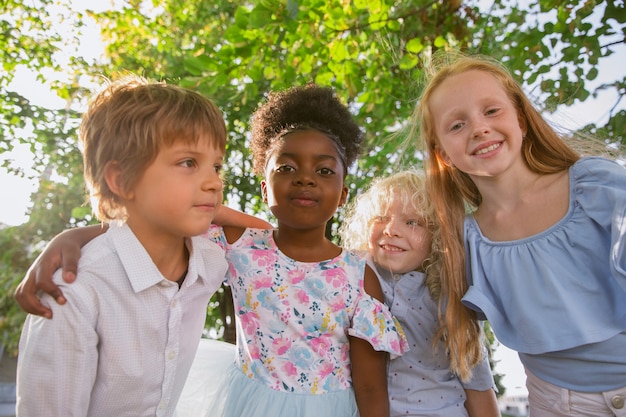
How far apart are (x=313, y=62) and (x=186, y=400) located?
2.48 meters

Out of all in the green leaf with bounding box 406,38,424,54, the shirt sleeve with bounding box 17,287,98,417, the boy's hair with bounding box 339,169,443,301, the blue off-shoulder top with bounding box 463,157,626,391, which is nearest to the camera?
the shirt sleeve with bounding box 17,287,98,417

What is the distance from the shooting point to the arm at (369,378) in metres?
1.89

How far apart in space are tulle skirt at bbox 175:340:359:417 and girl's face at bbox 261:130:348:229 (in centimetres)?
64

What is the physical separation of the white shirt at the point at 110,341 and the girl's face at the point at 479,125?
1.06 m

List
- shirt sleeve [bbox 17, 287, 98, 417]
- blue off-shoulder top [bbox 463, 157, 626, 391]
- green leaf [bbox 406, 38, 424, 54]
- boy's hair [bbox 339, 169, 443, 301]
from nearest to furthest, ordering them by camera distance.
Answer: shirt sleeve [bbox 17, 287, 98, 417]
blue off-shoulder top [bbox 463, 157, 626, 391]
boy's hair [bbox 339, 169, 443, 301]
green leaf [bbox 406, 38, 424, 54]

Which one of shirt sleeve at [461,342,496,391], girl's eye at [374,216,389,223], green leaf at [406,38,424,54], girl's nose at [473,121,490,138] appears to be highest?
green leaf at [406,38,424,54]

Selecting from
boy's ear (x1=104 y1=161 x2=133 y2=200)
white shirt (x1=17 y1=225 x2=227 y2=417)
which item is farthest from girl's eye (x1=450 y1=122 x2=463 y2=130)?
boy's ear (x1=104 y1=161 x2=133 y2=200)

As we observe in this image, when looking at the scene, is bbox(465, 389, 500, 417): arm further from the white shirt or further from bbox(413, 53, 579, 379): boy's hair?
the white shirt

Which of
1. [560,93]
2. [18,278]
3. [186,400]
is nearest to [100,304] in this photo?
[186,400]

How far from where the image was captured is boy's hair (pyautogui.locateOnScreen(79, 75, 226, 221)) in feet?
5.26

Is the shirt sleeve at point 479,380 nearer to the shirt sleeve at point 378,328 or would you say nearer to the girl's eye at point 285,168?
the shirt sleeve at point 378,328

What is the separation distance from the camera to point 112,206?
1706 mm

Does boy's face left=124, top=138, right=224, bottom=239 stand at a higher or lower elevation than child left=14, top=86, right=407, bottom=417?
higher

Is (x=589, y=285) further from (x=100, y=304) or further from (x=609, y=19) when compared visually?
(x=609, y=19)
